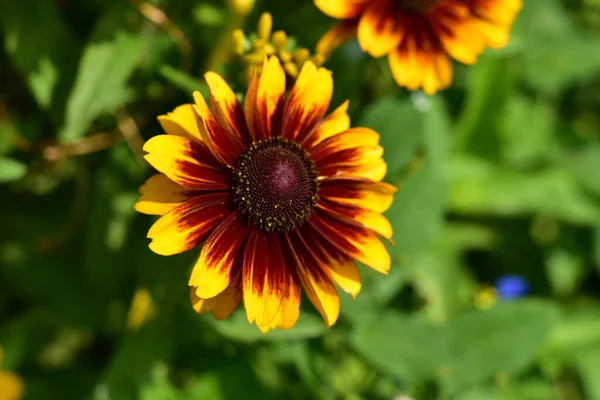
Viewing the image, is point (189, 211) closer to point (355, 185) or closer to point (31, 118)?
point (355, 185)

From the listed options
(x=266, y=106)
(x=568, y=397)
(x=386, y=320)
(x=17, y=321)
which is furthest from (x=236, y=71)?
(x=568, y=397)

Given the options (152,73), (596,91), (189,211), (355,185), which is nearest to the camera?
(189,211)

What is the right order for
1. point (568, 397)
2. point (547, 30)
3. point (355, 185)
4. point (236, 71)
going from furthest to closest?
point (547, 30) → point (568, 397) → point (236, 71) → point (355, 185)

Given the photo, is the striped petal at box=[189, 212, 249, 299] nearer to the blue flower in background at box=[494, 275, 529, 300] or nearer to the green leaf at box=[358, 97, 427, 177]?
the green leaf at box=[358, 97, 427, 177]

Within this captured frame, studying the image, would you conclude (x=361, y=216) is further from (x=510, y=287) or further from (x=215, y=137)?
(x=510, y=287)

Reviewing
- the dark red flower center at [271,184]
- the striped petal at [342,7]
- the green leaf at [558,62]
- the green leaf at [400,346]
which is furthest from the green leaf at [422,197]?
the green leaf at [558,62]

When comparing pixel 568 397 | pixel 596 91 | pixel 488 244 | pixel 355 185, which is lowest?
pixel 568 397

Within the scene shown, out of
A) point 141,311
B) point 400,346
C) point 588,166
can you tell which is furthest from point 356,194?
point 588,166
